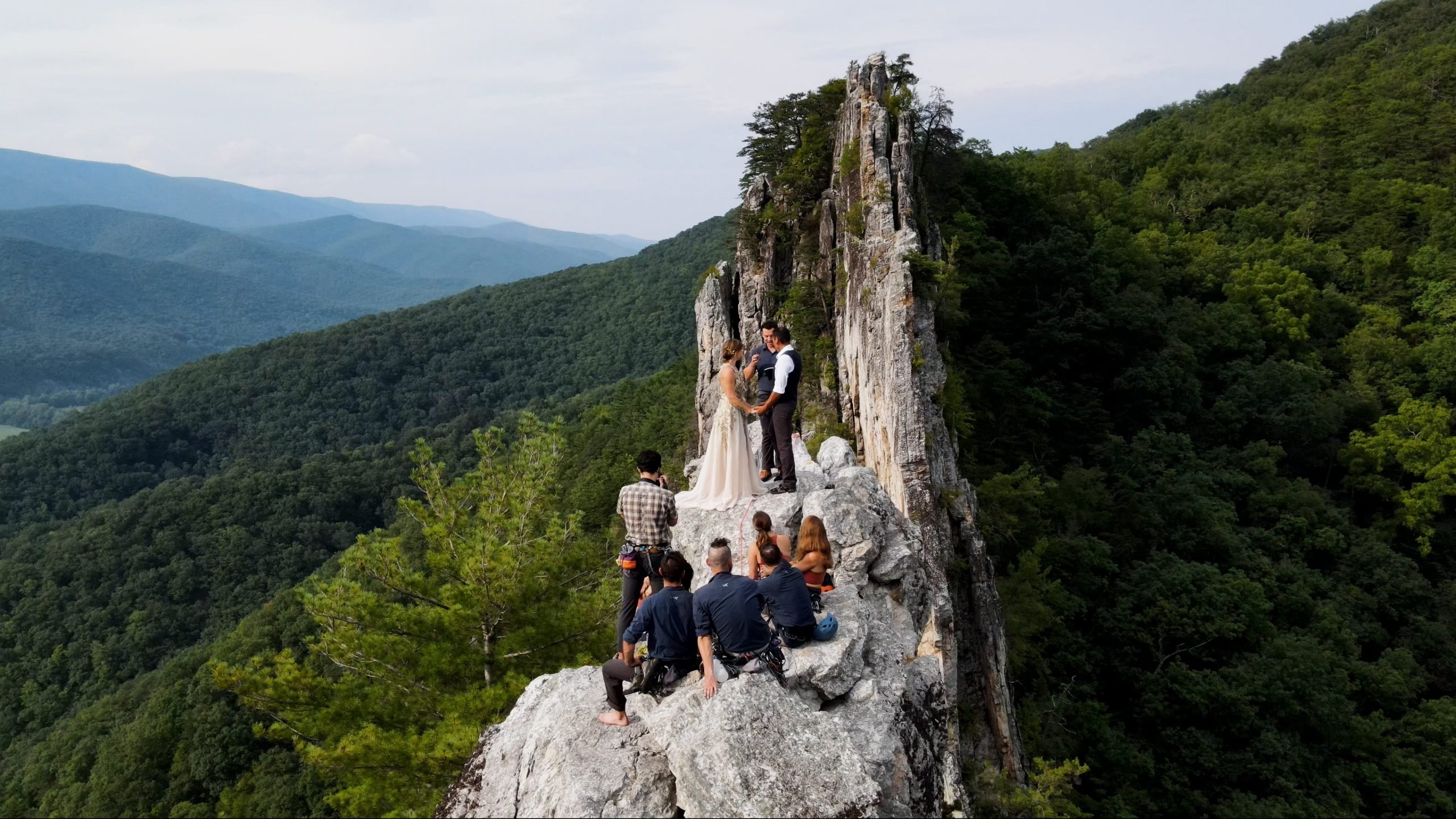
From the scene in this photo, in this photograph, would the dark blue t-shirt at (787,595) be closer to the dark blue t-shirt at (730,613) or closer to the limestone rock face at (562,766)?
the dark blue t-shirt at (730,613)

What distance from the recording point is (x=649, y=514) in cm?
865

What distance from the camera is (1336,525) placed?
33.1 m

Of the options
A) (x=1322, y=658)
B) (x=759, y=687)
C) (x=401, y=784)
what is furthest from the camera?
(x=1322, y=658)

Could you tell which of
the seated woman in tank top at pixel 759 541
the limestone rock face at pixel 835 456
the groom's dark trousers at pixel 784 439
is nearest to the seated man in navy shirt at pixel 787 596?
the seated woman in tank top at pixel 759 541

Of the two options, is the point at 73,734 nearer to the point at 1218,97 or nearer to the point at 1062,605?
the point at 1062,605

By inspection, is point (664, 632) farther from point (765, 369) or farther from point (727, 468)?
point (765, 369)

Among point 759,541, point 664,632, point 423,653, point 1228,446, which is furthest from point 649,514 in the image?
point 1228,446

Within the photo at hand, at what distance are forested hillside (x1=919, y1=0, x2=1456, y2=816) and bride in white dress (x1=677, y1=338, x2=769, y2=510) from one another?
37.1ft

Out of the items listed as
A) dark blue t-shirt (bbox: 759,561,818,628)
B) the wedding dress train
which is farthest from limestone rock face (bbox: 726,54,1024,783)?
dark blue t-shirt (bbox: 759,561,818,628)

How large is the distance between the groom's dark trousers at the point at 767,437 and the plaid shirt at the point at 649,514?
2638 mm

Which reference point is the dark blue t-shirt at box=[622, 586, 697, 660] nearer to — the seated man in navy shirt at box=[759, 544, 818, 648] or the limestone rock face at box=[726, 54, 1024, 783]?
the seated man in navy shirt at box=[759, 544, 818, 648]

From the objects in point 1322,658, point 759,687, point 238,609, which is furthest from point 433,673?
point 238,609

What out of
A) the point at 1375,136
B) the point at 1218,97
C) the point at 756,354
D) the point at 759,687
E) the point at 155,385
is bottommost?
the point at 155,385

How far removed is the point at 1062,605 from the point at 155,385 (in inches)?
5209
